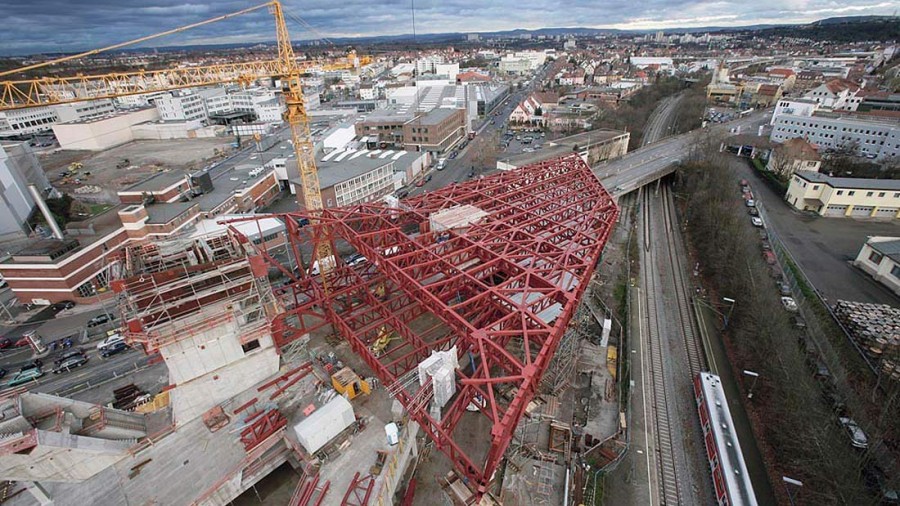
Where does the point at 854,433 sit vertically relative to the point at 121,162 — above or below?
below

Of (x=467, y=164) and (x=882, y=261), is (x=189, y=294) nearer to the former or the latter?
(x=882, y=261)

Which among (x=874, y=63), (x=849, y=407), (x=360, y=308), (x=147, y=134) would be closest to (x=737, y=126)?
(x=849, y=407)

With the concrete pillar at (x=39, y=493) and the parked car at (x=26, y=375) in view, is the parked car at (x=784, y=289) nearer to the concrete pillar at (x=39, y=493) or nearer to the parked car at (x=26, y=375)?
the concrete pillar at (x=39, y=493)

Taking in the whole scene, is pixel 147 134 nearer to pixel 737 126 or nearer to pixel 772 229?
pixel 772 229

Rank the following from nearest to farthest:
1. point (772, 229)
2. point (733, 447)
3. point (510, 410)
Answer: point (510, 410) < point (733, 447) < point (772, 229)

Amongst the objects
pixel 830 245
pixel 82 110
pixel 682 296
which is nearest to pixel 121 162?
pixel 82 110
